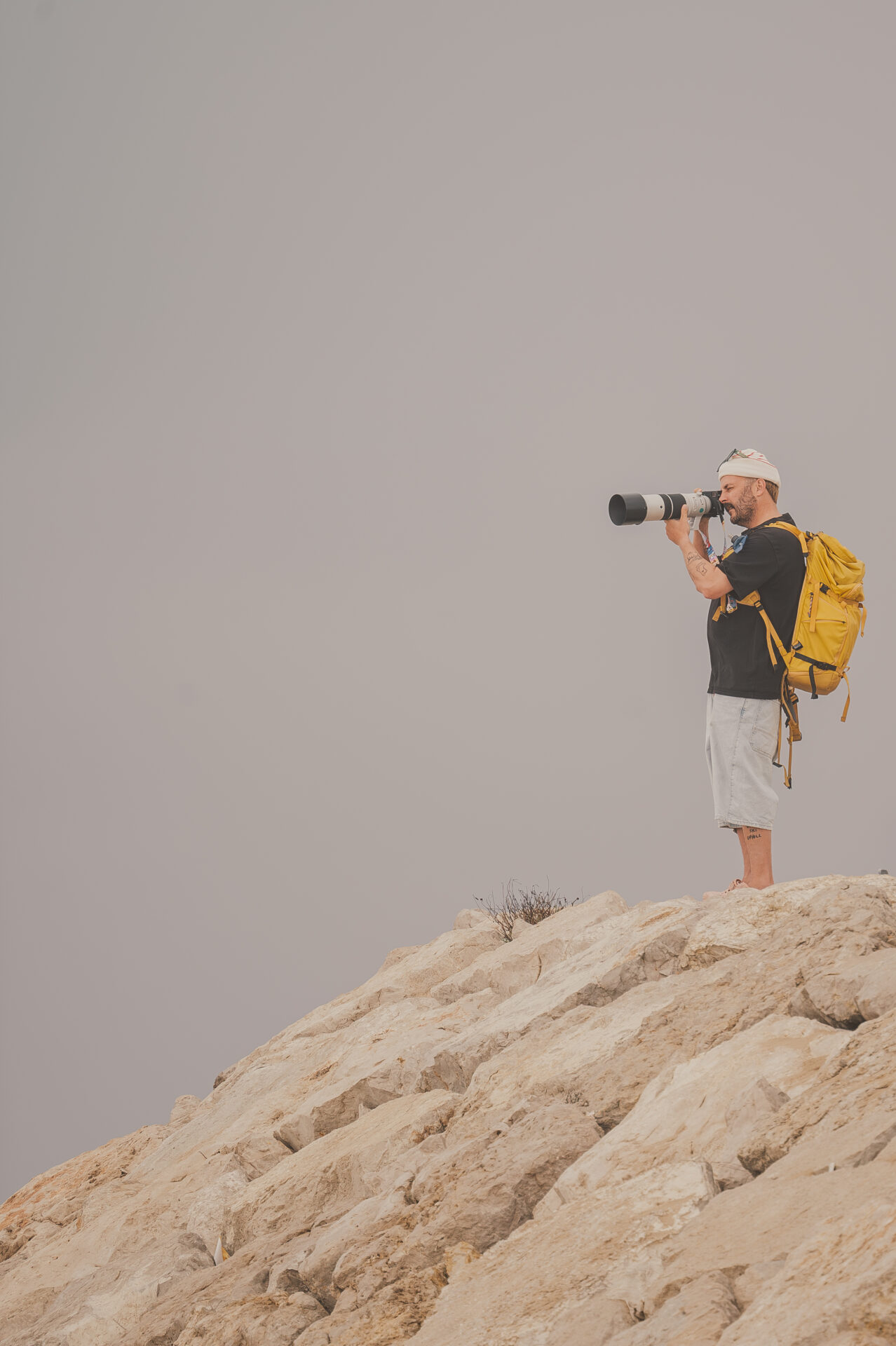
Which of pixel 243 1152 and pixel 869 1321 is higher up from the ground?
pixel 869 1321

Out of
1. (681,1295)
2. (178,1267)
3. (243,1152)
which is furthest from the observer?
(243,1152)

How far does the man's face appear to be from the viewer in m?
6.02

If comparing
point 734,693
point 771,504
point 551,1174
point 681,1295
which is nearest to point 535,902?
point 734,693

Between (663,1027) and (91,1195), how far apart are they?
181 inches

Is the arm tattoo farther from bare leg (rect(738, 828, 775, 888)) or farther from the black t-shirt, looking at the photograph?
bare leg (rect(738, 828, 775, 888))

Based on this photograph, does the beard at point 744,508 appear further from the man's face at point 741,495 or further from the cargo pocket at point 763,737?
the cargo pocket at point 763,737

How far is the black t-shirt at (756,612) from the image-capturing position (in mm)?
5680

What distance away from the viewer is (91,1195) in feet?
22.7

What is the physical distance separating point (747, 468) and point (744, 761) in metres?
1.65

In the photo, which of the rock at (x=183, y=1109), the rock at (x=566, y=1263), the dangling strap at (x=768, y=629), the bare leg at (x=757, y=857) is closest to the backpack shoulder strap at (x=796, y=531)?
the dangling strap at (x=768, y=629)

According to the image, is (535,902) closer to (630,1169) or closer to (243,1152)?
(243,1152)

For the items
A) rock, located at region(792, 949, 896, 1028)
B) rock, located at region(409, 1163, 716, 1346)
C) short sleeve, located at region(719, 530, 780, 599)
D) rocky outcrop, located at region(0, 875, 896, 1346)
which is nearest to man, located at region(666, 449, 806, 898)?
short sleeve, located at region(719, 530, 780, 599)

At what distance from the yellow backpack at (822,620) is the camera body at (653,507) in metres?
0.48

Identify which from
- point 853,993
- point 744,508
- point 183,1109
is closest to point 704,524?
point 744,508
